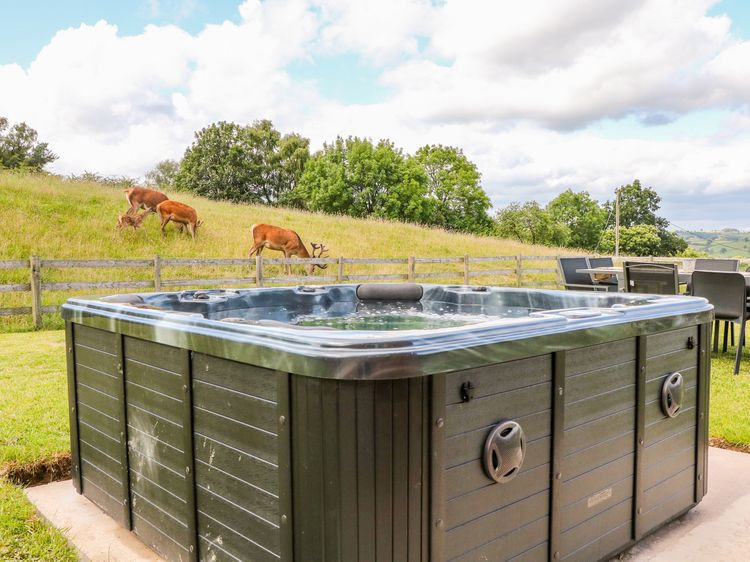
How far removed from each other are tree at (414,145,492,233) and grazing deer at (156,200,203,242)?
68.1 feet

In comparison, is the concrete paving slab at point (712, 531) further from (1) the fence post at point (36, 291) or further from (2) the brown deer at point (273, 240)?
(2) the brown deer at point (273, 240)

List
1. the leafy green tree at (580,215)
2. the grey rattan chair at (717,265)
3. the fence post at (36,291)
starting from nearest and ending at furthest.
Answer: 1. the grey rattan chair at (717,265)
2. the fence post at (36,291)
3. the leafy green tree at (580,215)

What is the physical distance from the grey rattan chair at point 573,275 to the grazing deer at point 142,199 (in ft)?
28.5

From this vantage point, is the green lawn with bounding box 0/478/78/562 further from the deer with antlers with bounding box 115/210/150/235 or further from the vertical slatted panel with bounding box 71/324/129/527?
the deer with antlers with bounding box 115/210/150/235

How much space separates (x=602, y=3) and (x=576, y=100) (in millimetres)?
13618

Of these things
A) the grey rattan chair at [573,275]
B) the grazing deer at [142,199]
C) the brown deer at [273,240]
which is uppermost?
the grazing deer at [142,199]

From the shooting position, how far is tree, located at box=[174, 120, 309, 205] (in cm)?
2784

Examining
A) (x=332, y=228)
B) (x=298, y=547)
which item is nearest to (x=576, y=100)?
(x=332, y=228)

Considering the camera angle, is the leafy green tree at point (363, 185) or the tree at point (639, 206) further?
the tree at point (639, 206)

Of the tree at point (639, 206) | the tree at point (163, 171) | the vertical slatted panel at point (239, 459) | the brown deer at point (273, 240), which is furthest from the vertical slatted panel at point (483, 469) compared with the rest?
the tree at point (639, 206)

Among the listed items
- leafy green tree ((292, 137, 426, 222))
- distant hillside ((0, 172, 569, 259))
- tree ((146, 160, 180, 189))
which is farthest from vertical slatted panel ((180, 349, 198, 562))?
tree ((146, 160, 180, 189))

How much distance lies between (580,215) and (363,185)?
82.0 ft

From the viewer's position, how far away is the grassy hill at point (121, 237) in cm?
981

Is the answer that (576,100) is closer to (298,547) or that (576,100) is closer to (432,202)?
(432,202)
